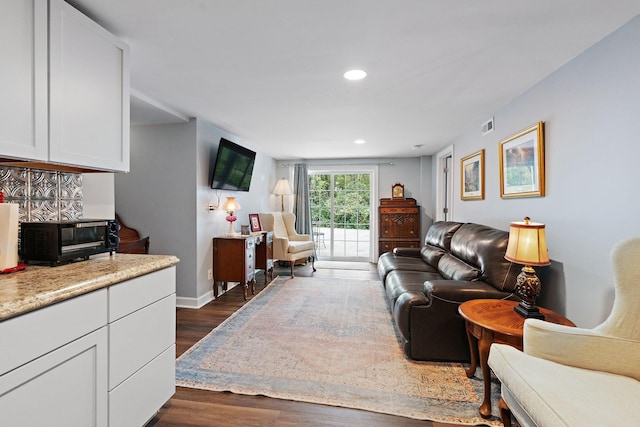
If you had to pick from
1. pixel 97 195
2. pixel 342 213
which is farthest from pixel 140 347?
pixel 342 213

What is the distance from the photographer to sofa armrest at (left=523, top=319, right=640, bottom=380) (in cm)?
132

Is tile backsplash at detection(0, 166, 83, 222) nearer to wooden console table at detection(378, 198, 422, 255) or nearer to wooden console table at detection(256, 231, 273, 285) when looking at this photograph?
wooden console table at detection(256, 231, 273, 285)

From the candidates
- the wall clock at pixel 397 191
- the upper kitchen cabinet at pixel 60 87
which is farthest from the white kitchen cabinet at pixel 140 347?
the wall clock at pixel 397 191

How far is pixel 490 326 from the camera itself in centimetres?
173

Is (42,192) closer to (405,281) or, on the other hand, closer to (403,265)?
(405,281)

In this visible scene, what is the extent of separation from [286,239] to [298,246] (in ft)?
0.80

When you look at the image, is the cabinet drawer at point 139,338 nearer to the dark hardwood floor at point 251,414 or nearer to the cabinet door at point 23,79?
the dark hardwood floor at point 251,414

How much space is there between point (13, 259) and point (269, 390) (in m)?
1.55

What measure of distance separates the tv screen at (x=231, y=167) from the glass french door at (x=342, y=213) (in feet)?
7.26

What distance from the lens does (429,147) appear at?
5148mm

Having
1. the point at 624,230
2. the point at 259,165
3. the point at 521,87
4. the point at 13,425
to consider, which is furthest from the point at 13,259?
the point at 259,165

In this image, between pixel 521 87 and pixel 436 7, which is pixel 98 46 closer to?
pixel 436 7

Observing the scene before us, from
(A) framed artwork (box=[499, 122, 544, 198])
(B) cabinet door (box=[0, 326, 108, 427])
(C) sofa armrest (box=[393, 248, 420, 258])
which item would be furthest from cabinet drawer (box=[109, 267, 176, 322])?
(C) sofa armrest (box=[393, 248, 420, 258])

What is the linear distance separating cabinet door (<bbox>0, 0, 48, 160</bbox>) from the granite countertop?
20.5 inches
